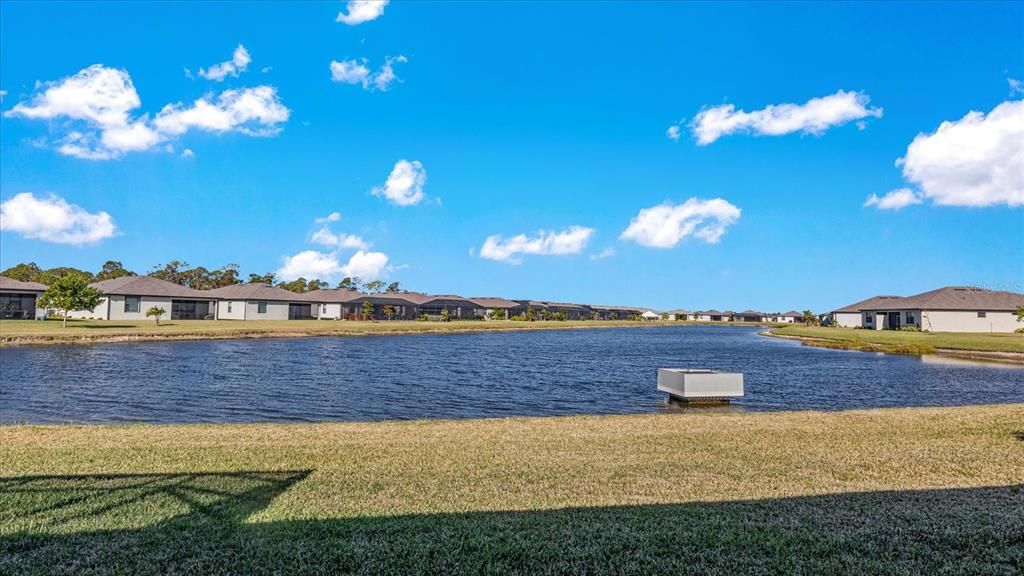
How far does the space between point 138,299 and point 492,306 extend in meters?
68.7

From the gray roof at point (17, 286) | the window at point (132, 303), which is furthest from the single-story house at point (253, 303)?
the gray roof at point (17, 286)

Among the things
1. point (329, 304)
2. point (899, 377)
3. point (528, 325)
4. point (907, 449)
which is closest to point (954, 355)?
point (899, 377)

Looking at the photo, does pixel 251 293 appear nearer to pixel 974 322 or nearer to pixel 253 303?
pixel 253 303

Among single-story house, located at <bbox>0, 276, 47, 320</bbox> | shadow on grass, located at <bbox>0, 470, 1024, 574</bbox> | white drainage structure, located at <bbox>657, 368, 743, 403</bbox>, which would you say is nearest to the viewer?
shadow on grass, located at <bbox>0, 470, 1024, 574</bbox>

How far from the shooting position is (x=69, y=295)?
47344mm

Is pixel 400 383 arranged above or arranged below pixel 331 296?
below

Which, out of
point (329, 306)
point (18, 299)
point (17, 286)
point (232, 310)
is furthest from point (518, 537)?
point (329, 306)

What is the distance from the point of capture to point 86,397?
19172 millimetres

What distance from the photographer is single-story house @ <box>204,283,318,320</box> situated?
73.4 metres

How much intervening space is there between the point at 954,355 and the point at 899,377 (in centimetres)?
1670

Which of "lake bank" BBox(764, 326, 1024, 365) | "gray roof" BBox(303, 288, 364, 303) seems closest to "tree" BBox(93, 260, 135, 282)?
"gray roof" BBox(303, 288, 364, 303)

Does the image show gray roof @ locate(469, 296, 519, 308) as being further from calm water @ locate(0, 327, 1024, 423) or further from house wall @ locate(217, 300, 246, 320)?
calm water @ locate(0, 327, 1024, 423)

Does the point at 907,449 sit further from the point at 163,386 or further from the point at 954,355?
the point at 954,355

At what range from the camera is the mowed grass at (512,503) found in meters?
4.82
